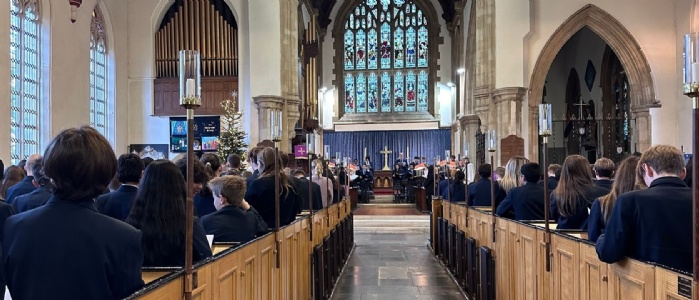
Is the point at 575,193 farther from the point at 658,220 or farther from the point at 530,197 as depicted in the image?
the point at 658,220

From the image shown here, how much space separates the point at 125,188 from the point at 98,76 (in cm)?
1285

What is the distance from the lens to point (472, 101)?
60.2 ft

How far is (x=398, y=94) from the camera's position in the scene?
1016 inches

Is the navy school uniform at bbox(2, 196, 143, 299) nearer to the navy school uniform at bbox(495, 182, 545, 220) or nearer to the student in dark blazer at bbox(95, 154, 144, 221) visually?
the student in dark blazer at bbox(95, 154, 144, 221)

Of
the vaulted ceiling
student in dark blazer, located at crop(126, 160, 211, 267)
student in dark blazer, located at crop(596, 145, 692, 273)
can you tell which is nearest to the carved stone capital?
the vaulted ceiling

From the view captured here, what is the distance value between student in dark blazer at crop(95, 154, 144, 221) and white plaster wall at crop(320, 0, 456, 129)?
2234 centimetres

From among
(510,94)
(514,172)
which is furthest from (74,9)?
(514,172)

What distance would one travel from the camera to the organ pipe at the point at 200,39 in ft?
51.7

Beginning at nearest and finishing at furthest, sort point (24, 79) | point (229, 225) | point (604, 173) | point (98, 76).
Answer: point (229, 225) < point (604, 173) < point (24, 79) < point (98, 76)

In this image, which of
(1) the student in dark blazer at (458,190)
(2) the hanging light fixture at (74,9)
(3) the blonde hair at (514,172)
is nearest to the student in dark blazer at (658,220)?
(3) the blonde hair at (514,172)

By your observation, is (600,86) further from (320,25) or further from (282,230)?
(282,230)

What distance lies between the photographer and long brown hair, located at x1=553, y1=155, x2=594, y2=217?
4.05 metres

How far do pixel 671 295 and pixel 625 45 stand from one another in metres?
13.7

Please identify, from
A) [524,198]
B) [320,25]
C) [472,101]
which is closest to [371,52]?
[320,25]
